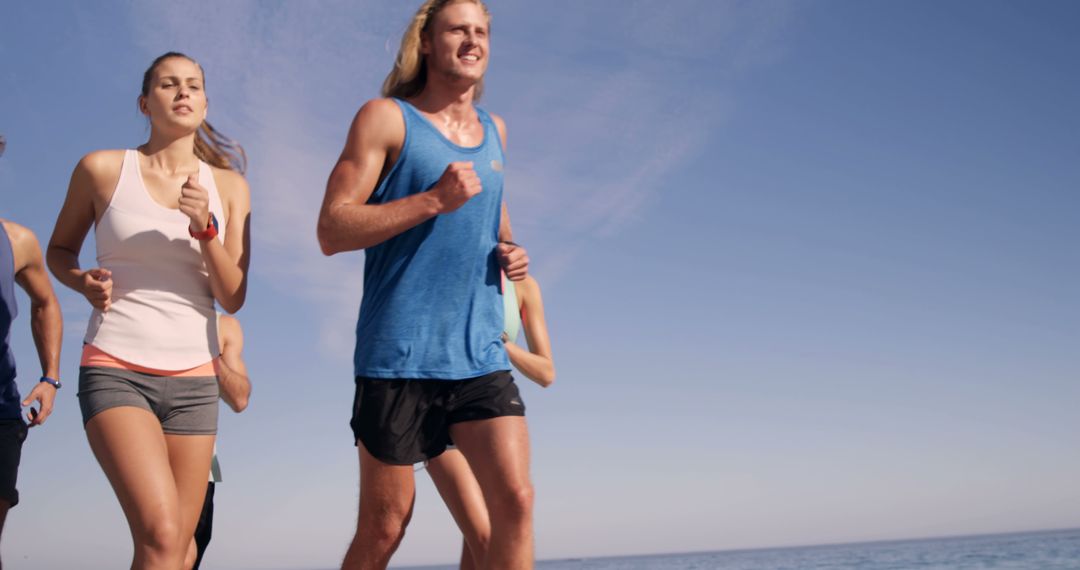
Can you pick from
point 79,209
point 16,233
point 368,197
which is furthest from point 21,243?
point 368,197

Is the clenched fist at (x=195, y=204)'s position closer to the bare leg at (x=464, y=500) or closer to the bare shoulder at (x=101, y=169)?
the bare shoulder at (x=101, y=169)

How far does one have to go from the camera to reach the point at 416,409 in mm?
3283

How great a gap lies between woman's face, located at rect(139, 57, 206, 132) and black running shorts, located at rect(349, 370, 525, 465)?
1.52 meters

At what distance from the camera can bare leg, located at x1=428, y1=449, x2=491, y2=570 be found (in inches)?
166

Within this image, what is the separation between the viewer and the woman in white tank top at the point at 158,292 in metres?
3.36

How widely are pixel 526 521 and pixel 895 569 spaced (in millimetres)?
45204

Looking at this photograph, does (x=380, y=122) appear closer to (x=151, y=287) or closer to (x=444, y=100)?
(x=444, y=100)

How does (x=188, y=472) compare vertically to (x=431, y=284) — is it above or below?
below

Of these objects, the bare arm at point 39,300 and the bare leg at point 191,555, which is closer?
the bare arm at point 39,300

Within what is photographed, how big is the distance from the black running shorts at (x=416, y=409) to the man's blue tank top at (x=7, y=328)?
1.91 meters

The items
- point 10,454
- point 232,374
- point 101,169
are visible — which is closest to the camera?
point 101,169

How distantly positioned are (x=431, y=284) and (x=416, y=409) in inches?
17.8

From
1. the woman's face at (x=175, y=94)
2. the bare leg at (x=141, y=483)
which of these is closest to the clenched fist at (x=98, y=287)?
the bare leg at (x=141, y=483)

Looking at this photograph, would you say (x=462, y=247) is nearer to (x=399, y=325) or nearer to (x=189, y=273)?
Answer: (x=399, y=325)
